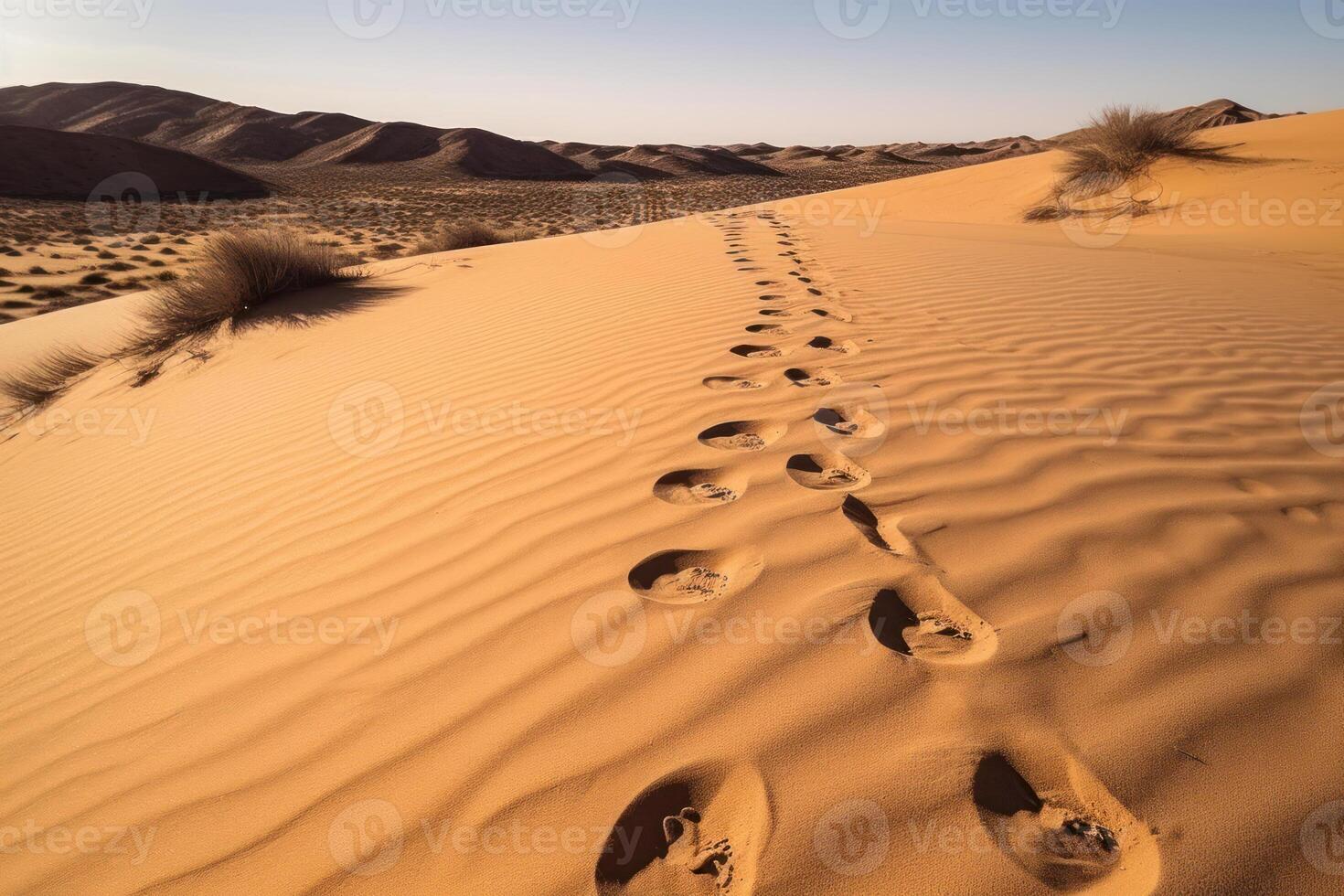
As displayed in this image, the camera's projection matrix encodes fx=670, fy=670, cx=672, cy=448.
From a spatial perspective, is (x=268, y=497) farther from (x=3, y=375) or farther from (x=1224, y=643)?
(x=3, y=375)

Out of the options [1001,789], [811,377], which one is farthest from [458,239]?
[1001,789]

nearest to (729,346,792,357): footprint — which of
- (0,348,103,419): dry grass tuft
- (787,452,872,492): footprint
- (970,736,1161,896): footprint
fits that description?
(787,452,872,492): footprint

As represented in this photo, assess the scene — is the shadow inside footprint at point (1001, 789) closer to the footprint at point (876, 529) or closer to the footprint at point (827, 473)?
the footprint at point (876, 529)

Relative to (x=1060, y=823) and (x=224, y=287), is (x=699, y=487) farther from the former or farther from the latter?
(x=224, y=287)

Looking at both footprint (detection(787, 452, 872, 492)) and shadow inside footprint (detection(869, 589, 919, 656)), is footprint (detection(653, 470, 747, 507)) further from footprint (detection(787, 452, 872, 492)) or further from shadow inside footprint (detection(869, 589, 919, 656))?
shadow inside footprint (detection(869, 589, 919, 656))

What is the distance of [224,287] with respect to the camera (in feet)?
22.3

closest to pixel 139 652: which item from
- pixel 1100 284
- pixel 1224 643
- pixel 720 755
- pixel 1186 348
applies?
pixel 720 755

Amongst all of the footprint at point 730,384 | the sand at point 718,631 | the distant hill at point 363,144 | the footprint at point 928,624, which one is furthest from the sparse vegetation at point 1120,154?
the distant hill at point 363,144

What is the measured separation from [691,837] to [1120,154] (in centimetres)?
1293

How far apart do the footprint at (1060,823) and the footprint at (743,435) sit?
4.68ft

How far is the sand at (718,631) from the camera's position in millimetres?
1139

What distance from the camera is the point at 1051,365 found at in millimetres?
3293

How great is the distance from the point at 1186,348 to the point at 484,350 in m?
4.11

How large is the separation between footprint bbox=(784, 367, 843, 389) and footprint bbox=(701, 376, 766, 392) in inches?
7.2
